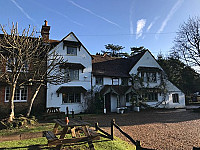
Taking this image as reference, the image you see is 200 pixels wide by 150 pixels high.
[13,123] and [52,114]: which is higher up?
[13,123]

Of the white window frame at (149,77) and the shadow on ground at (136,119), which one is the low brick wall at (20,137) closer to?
the shadow on ground at (136,119)

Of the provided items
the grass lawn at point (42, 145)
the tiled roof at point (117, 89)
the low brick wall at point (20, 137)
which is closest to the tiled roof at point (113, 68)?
the tiled roof at point (117, 89)

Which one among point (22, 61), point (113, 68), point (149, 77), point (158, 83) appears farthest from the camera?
point (158, 83)

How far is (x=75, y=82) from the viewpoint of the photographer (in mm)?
18000

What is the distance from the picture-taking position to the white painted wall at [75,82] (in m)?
16.5

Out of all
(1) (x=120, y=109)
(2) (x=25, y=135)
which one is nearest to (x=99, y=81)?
(1) (x=120, y=109)

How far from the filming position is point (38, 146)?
20.7 ft

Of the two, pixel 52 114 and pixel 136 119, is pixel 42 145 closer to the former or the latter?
pixel 52 114

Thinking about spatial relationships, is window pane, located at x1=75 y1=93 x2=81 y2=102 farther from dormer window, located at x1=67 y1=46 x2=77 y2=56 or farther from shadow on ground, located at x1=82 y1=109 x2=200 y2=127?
dormer window, located at x1=67 y1=46 x2=77 y2=56

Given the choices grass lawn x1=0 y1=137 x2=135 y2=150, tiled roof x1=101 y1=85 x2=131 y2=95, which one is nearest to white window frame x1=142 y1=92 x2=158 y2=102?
tiled roof x1=101 y1=85 x2=131 y2=95

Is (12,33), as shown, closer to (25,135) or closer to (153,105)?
(25,135)

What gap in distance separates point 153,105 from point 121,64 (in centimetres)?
859

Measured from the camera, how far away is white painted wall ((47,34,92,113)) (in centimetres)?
1655

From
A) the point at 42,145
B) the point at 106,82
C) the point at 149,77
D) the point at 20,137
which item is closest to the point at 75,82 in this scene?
the point at 106,82
